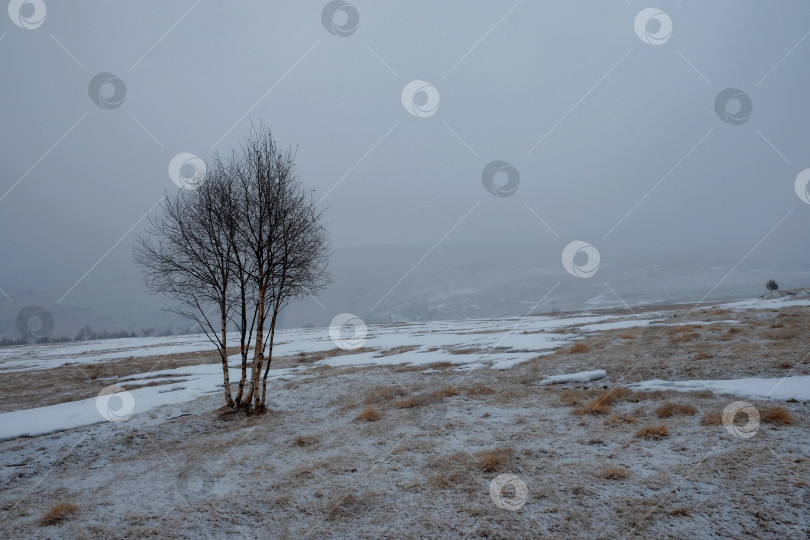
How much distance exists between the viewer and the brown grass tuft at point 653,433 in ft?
32.9

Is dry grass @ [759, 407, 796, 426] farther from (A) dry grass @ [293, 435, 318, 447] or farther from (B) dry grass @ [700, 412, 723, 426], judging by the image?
(A) dry grass @ [293, 435, 318, 447]

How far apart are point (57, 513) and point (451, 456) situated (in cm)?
883

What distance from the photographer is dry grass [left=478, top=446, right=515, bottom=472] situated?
9.20m

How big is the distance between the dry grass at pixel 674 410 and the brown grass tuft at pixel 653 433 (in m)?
1.46

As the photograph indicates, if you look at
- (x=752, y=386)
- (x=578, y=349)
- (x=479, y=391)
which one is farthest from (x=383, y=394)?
(x=752, y=386)

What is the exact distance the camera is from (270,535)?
7355 mm

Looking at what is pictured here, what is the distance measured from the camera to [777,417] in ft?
32.9

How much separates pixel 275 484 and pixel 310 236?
11046 mm

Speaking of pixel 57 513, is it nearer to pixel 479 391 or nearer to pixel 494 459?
pixel 494 459

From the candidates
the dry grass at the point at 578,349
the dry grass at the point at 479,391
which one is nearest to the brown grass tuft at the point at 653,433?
the dry grass at the point at 479,391

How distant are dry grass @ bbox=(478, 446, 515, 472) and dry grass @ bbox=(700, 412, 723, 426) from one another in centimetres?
539

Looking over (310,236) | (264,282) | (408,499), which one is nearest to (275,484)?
(408,499)

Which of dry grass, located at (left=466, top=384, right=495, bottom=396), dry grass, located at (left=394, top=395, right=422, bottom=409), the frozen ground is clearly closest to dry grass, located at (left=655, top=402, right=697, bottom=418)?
the frozen ground

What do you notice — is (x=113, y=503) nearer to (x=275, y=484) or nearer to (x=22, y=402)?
(x=275, y=484)
